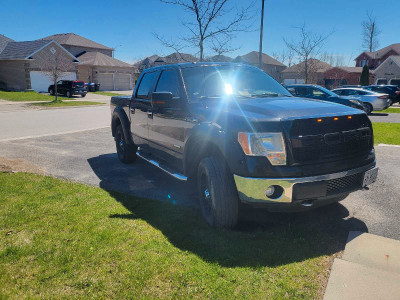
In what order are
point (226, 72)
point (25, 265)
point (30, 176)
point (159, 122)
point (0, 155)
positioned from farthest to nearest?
1. point (0, 155)
2. point (30, 176)
3. point (159, 122)
4. point (226, 72)
5. point (25, 265)

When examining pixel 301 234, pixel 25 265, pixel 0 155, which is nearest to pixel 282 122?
pixel 301 234

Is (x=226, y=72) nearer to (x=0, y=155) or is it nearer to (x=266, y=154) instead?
(x=266, y=154)

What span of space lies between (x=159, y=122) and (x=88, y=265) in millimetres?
2537

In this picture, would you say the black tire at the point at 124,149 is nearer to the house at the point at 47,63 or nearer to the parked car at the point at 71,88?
the parked car at the point at 71,88

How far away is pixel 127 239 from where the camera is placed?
3.58 metres

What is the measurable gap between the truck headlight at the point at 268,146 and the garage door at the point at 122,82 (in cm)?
4796

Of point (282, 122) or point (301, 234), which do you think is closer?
point (282, 122)

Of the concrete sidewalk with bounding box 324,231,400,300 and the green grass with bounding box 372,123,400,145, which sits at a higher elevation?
the green grass with bounding box 372,123,400,145

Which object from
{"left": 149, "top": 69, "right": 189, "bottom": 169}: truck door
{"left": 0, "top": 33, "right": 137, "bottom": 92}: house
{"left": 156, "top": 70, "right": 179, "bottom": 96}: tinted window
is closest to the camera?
{"left": 149, "top": 69, "right": 189, "bottom": 169}: truck door

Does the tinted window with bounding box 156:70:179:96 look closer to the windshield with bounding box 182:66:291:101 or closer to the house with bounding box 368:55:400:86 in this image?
the windshield with bounding box 182:66:291:101

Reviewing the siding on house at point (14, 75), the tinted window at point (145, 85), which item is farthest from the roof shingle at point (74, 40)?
the tinted window at point (145, 85)

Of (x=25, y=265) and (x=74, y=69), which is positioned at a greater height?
(x=74, y=69)

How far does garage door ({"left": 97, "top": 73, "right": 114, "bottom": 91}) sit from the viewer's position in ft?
153

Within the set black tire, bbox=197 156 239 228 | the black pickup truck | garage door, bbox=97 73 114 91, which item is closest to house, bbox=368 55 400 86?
garage door, bbox=97 73 114 91
